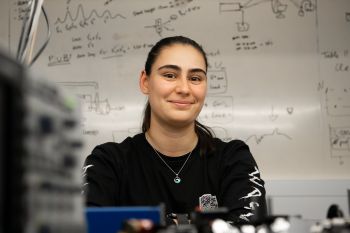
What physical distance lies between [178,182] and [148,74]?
382 mm

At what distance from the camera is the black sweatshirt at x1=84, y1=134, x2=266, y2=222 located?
1.23m

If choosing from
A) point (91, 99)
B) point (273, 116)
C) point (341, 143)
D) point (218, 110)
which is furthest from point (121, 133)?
point (341, 143)

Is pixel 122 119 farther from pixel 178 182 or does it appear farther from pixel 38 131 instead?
pixel 38 131

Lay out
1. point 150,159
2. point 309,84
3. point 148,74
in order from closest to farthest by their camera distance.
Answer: point 150,159, point 148,74, point 309,84

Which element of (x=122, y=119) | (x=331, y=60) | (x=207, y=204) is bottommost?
(x=207, y=204)

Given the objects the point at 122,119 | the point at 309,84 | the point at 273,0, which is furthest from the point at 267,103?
the point at 122,119

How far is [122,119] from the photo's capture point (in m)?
2.39

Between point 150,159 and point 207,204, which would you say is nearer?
point 207,204

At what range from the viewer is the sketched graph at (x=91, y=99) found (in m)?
2.40

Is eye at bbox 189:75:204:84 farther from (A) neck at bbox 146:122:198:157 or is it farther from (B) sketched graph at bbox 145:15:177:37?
(B) sketched graph at bbox 145:15:177:37

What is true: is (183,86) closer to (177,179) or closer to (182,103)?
(182,103)

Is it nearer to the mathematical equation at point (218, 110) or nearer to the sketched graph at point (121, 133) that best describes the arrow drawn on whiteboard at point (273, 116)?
the mathematical equation at point (218, 110)

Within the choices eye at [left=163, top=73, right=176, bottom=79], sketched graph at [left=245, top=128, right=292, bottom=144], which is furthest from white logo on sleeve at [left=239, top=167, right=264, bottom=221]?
sketched graph at [left=245, top=128, right=292, bottom=144]

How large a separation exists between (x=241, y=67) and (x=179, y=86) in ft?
3.50
